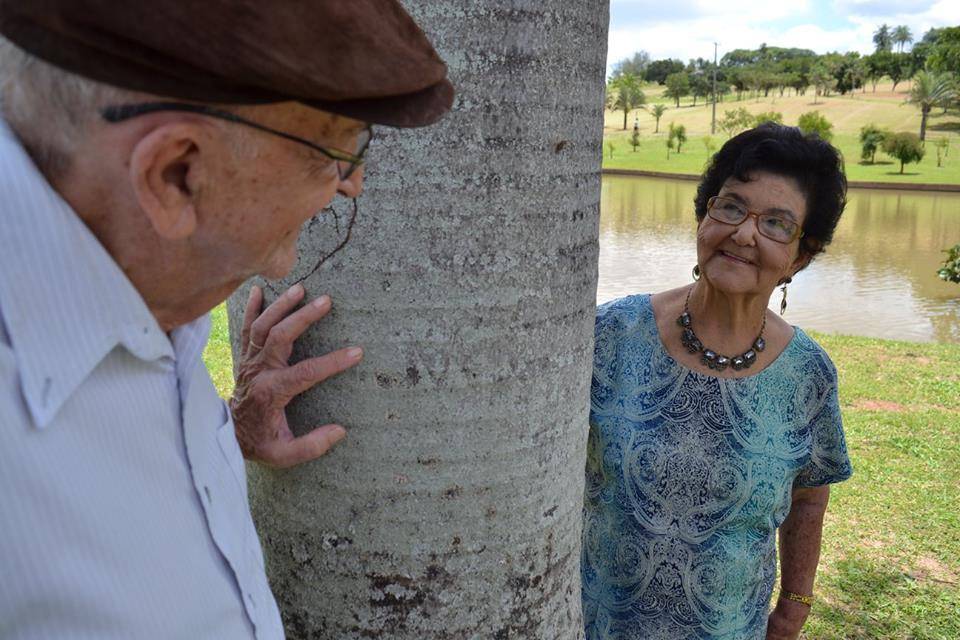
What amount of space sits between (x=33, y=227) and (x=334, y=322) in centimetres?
62

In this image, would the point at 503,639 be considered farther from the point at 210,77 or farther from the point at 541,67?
the point at 210,77

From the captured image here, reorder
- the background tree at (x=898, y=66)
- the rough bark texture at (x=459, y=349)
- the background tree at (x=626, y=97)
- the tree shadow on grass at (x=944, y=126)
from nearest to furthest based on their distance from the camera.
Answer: the rough bark texture at (x=459, y=349) < the tree shadow on grass at (x=944, y=126) < the background tree at (x=626, y=97) < the background tree at (x=898, y=66)

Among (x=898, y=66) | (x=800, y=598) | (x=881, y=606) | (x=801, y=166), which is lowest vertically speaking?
(x=881, y=606)

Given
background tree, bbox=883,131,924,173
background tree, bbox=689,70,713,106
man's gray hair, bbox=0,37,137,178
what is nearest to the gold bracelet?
man's gray hair, bbox=0,37,137,178

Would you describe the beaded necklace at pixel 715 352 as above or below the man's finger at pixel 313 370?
below

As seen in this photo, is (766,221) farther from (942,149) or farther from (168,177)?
(942,149)

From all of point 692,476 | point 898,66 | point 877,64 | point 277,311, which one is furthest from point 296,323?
point 877,64

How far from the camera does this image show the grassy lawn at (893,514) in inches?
186

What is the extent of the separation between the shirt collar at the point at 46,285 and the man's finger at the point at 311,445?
551mm

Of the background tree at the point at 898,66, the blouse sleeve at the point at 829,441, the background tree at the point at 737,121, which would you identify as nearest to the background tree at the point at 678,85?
the background tree at the point at 898,66

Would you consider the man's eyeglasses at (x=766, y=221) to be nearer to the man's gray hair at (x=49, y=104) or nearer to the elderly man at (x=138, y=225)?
the elderly man at (x=138, y=225)

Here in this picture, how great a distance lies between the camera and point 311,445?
1541 millimetres

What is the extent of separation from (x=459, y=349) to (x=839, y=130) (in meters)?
62.1

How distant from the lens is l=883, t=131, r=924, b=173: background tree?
136 feet
